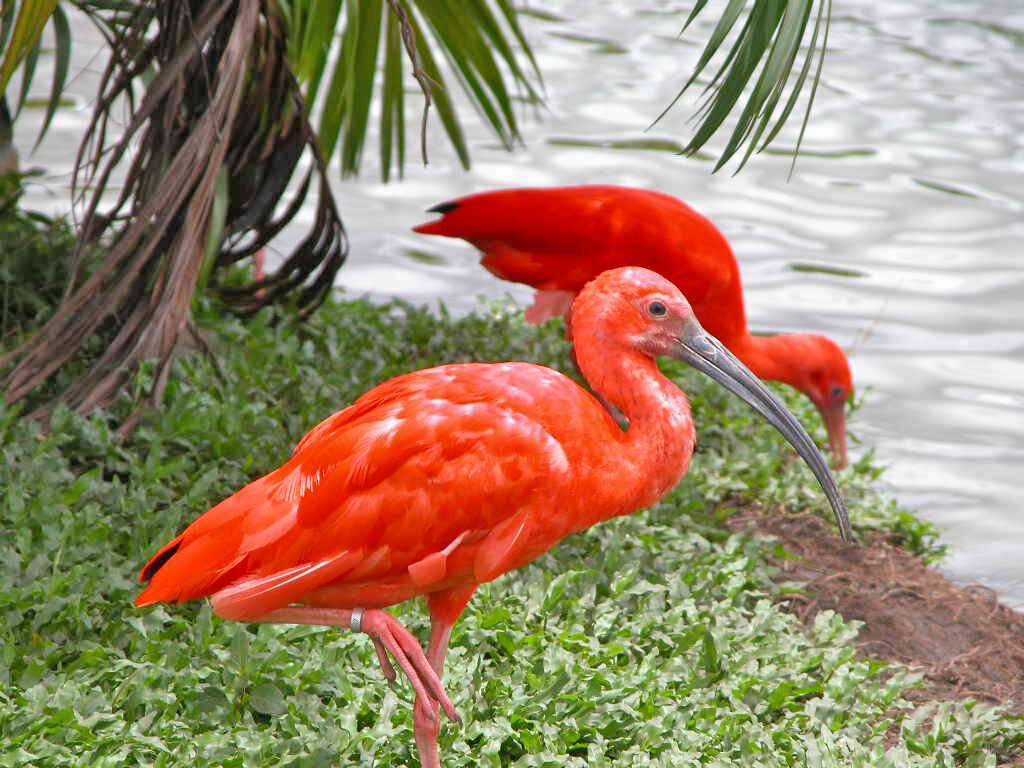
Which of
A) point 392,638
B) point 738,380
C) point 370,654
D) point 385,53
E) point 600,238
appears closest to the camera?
point 392,638

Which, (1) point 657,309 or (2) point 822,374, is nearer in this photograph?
(1) point 657,309

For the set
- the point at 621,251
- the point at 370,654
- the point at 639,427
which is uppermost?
the point at 639,427

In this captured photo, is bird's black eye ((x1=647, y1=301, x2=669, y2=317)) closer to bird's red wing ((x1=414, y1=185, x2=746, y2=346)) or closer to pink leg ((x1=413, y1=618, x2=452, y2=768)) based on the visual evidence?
pink leg ((x1=413, y1=618, x2=452, y2=768))

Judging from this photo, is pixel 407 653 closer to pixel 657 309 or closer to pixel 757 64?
pixel 657 309

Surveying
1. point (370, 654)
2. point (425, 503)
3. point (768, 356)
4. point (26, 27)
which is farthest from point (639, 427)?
point (768, 356)

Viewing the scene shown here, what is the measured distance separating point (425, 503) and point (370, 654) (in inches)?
35.7

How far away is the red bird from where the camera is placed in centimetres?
484

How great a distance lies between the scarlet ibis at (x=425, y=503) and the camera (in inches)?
108

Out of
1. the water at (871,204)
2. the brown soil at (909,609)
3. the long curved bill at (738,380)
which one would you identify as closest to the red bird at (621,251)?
the brown soil at (909,609)

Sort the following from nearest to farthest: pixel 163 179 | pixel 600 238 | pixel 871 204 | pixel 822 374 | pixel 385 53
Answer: pixel 163 179, pixel 600 238, pixel 385 53, pixel 822 374, pixel 871 204

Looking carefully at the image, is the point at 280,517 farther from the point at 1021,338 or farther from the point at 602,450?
the point at 1021,338

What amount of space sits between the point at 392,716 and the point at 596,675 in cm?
56

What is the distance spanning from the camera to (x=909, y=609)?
427 centimetres

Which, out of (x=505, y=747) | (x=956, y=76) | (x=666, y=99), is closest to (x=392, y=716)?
(x=505, y=747)
